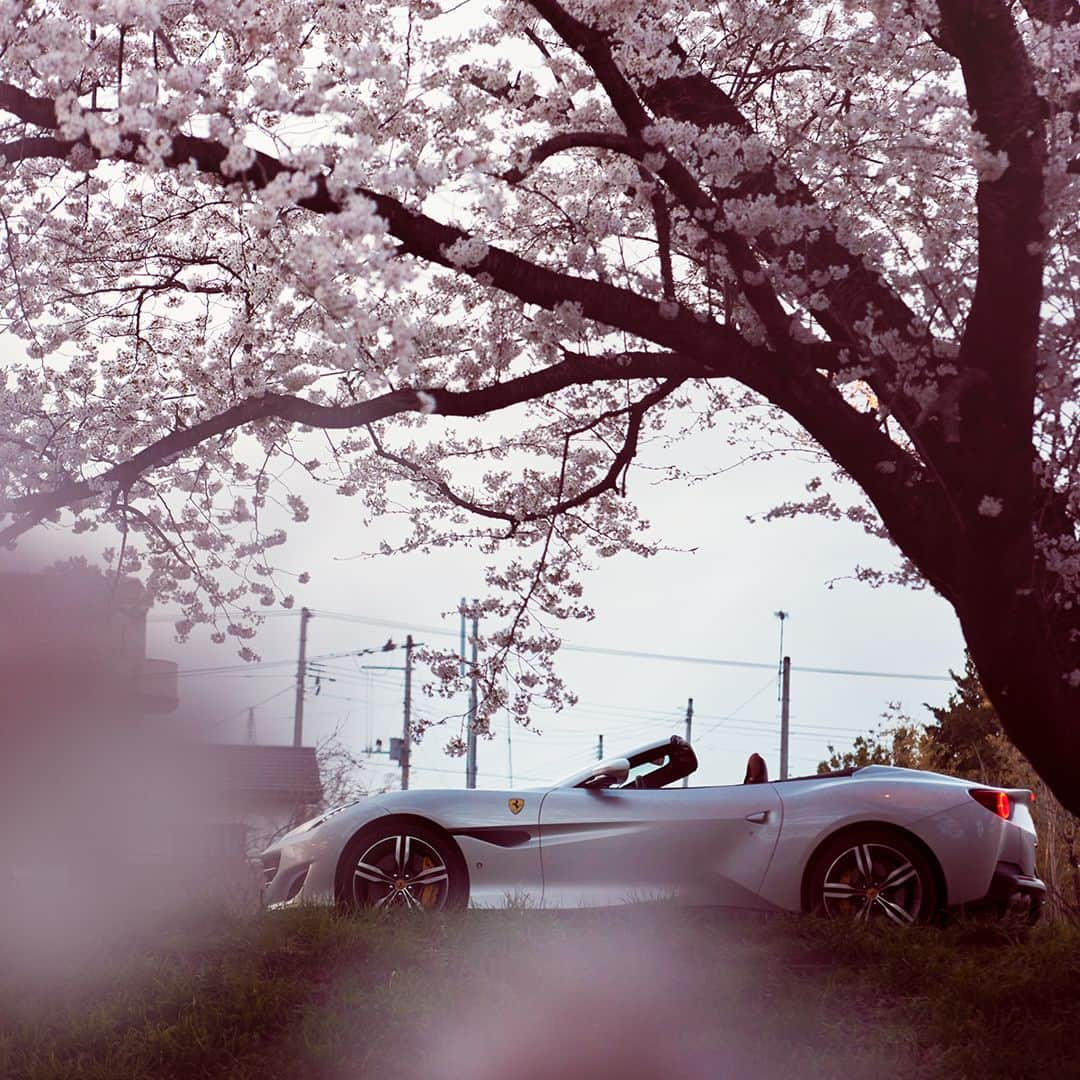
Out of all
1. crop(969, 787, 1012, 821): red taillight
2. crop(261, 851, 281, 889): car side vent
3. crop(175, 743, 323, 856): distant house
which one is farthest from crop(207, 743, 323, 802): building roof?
crop(969, 787, 1012, 821): red taillight

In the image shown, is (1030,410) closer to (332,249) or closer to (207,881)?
(332,249)

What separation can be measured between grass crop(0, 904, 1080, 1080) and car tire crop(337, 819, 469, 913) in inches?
15.9

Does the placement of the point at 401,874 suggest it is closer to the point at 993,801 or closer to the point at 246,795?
the point at 993,801

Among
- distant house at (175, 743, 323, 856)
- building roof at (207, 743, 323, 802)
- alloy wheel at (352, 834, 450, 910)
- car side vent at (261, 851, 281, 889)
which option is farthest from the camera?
building roof at (207, 743, 323, 802)

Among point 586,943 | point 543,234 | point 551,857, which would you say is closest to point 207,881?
point 551,857

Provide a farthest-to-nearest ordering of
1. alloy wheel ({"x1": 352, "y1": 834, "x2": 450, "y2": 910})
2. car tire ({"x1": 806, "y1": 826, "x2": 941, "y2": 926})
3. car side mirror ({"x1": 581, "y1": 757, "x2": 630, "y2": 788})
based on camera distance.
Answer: car side mirror ({"x1": 581, "y1": 757, "x2": 630, "y2": 788})
alloy wheel ({"x1": 352, "y1": 834, "x2": 450, "y2": 910})
car tire ({"x1": 806, "y1": 826, "x2": 941, "y2": 926})

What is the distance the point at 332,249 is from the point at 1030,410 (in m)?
4.13

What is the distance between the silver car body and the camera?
8172 mm

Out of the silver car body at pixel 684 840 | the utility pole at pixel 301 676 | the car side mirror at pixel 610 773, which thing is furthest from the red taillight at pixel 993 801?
the utility pole at pixel 301 676

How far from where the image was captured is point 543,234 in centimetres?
880

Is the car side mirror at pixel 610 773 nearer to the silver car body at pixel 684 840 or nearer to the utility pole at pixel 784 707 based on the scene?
the silver car body at pixel 684 840

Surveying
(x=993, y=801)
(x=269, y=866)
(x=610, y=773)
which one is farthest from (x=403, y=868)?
(x=993, y=801)

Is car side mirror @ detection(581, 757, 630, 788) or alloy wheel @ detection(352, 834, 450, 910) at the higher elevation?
car side mirror @ detection(581, 757, 630, 788)

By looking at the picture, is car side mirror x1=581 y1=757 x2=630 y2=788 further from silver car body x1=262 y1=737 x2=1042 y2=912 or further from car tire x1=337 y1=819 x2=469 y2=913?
car tire x1=337 y1=819 x2=469 y2=913
